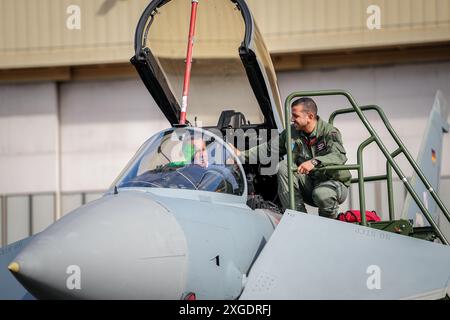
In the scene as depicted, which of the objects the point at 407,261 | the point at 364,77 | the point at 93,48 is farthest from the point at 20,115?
the point at 407,261

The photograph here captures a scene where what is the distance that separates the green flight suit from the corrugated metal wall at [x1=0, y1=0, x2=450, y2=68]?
7418 millimetres

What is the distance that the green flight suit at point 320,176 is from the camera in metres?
7.35

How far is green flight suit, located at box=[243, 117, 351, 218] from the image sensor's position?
7.35m

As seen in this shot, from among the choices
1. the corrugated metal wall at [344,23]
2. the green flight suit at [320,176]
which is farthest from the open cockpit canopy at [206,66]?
the corrugated metal wall at [344,23]

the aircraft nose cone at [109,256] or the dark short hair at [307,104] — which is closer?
the aircraft nose cone at [109,256]

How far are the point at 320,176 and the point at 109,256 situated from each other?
2.98 meters

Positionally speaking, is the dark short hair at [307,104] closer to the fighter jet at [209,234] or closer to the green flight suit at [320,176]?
the green flight suit at [320,176]

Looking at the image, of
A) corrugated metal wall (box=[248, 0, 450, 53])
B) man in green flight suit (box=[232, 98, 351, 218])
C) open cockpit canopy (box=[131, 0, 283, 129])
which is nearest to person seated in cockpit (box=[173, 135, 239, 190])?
man in green flight suit (box=[232, 98, 351, 218])

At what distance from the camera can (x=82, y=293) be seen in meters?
5.06

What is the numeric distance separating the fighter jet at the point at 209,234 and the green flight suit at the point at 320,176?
0.32m

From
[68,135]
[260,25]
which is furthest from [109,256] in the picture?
[68,135]

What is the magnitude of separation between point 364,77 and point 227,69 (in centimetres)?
729

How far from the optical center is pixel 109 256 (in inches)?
200

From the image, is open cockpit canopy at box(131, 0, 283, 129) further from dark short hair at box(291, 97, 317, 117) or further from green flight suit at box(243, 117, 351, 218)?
green flight suit at box(243, 117, 351, 218)
